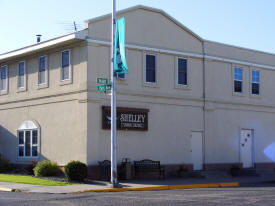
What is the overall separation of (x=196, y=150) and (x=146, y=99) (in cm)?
460

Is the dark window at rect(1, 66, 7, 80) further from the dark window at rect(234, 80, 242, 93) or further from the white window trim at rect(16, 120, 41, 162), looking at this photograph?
the dark window at rect(234, 80, 242, 93)

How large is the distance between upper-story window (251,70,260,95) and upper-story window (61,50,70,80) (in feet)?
40.3

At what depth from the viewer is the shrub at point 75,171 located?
2205 centimetres

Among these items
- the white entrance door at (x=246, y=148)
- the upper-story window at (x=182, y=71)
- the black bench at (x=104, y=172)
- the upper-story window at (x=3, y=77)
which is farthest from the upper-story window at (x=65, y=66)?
the white entrance door at (x=246, y=148)

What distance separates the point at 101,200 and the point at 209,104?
45.6 ft

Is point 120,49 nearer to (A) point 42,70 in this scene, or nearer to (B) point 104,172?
(B) point 104,172

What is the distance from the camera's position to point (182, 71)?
27.4 metres

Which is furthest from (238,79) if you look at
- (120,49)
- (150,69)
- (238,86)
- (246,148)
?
(120,49)

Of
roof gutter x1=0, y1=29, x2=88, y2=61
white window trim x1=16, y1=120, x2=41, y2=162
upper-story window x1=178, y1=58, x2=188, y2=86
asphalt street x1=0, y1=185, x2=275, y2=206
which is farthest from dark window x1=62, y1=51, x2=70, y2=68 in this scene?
asphalt street x1=0, y1=185, x2=275, y2=206

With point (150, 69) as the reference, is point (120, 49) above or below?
above

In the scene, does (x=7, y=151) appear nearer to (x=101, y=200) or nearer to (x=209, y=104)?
(x=209, y=104)

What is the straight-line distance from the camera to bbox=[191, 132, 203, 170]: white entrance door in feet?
90.3

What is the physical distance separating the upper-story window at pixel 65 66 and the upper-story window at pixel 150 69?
4176 millimetres

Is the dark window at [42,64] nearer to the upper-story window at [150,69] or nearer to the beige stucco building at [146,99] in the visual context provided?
the beige stucco building at [146,99]
